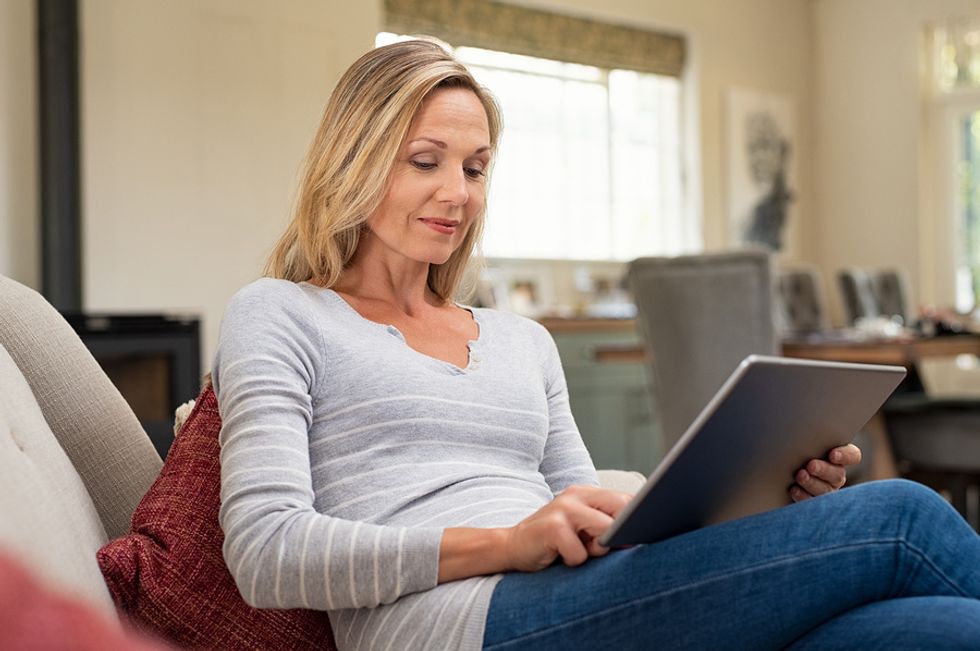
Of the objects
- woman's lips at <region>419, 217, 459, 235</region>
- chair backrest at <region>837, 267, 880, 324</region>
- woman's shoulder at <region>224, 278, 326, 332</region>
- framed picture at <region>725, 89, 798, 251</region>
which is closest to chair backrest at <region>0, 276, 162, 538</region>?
woman's shoulder at <region>224, 278, 326, 332</region>

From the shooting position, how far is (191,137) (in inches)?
188

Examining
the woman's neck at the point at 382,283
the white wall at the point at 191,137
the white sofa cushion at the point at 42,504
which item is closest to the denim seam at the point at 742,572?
Answer: the white sofa cushion at the point at 42,504

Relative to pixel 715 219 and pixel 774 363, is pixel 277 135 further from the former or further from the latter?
pixel 774 363

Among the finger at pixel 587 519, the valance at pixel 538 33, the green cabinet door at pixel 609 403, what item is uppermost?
the valance at pixel 538 33

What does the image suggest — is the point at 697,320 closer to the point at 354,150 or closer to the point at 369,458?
the point at 354,150

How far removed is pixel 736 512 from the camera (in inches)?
46.6

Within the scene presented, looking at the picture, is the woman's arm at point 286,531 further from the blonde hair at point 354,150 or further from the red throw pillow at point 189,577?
the blonde hair at point 354,150

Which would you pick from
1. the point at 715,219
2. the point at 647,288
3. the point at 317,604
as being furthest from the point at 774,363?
the point at 715,219

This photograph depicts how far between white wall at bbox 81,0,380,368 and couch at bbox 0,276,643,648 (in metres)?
3.11

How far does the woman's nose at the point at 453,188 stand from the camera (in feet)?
4.67

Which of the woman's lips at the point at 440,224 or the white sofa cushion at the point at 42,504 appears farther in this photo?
the woman's lips at the point at 440,224

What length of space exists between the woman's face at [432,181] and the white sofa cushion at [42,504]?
50cm

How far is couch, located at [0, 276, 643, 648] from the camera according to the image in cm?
106

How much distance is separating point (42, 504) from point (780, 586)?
683 millimetres
